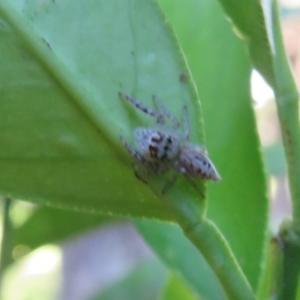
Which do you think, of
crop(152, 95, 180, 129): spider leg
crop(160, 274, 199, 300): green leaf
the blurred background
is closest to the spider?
crop(152, 95, 180, 129): spider leg

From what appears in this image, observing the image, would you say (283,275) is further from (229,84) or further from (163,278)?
(163,278)

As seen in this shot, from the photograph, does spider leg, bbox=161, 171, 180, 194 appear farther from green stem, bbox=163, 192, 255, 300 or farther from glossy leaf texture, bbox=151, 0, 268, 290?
glossy leaf texture, bbox=151, 0, 268, 290

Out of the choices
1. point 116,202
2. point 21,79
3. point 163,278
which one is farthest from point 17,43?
point 163,278

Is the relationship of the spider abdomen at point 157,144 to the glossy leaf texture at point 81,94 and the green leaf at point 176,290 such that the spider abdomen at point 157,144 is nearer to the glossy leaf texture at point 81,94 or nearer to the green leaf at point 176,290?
the glossy leaf texture at point 81,94

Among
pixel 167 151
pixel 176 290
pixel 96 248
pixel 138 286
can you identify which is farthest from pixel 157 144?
pixel 96 248

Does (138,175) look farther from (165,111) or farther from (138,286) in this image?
(138,286)

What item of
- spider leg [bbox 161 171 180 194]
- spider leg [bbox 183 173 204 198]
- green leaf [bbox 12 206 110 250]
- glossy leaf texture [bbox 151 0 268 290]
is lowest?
green leaf [bbox 12 206 110 250]

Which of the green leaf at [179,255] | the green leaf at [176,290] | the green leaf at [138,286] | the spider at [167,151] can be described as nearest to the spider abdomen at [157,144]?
the spider at [167,151]
